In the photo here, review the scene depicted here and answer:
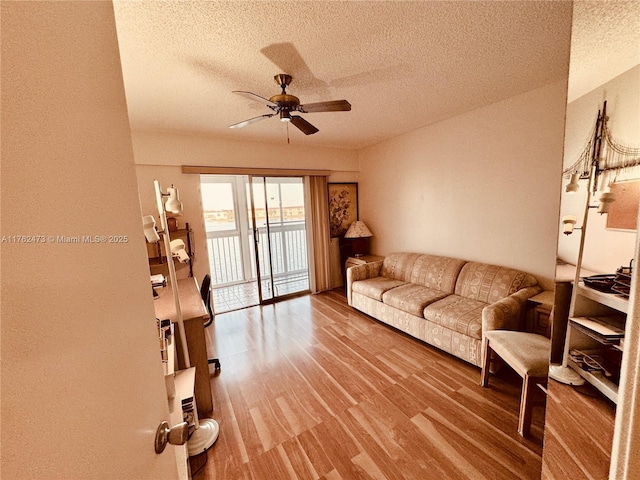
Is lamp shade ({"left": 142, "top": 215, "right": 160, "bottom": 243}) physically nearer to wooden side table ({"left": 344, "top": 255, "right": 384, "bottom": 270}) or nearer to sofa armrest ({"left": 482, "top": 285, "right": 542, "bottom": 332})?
sofa armrest ({"left": 482, "top": 285, "right": 542, "bottom": 332})

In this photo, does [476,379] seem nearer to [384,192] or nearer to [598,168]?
[598,168]

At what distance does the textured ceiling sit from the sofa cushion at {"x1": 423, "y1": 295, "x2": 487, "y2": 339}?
6.66 feet

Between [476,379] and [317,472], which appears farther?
[476,379]

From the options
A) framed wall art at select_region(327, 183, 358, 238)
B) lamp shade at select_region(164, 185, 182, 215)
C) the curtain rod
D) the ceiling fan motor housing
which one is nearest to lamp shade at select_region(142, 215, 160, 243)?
lamp shade at select_region(164, 185, 182, 215)

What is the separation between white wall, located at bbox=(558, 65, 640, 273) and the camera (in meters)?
0.63

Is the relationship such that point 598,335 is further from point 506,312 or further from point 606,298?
point 506,312

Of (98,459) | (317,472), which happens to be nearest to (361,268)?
(317,472)

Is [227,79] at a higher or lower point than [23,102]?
higher

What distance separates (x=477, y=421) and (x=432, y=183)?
2.59 meters

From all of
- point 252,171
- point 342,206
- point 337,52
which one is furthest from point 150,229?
point 342,206

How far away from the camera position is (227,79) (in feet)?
6.30

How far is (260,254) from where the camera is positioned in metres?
5.11

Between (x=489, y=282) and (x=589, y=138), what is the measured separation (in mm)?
2138

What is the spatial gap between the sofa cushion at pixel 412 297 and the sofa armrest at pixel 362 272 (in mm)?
588
